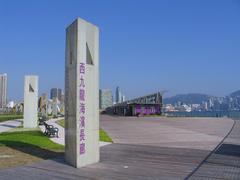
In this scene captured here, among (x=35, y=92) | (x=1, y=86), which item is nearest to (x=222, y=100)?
(x=1, y=86)

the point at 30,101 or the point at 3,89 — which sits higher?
the point at 3,89

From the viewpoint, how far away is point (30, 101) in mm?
27969

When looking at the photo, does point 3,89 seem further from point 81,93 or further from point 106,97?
point 81,93

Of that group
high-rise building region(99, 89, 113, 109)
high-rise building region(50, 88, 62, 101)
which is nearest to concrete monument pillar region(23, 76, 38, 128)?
high-rise building region(50, 88, 62, 101)

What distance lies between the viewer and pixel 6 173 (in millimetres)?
9188

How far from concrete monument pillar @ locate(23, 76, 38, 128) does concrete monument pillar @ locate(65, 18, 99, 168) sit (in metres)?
17.0

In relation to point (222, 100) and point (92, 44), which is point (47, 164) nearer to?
point (92, 44)

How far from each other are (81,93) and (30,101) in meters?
18.5

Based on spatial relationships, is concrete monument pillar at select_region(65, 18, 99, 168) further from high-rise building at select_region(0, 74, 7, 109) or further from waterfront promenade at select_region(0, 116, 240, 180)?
high-rise building at select_region(0, 74, 7, 109)

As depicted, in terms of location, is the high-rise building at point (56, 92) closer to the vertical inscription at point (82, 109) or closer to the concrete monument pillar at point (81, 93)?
the concrete monument pillar at point (81, 93)

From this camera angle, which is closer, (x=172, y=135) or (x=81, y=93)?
(x=81, y=93)

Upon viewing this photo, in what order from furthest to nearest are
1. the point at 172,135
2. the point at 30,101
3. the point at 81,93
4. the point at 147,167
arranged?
the point at 30,101 < the point at 172,135 < the point at 81,93 < the point at 147,167

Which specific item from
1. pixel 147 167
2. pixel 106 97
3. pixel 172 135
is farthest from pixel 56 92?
pixel 147 167

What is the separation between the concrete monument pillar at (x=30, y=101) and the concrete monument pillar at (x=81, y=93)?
17.0 m
